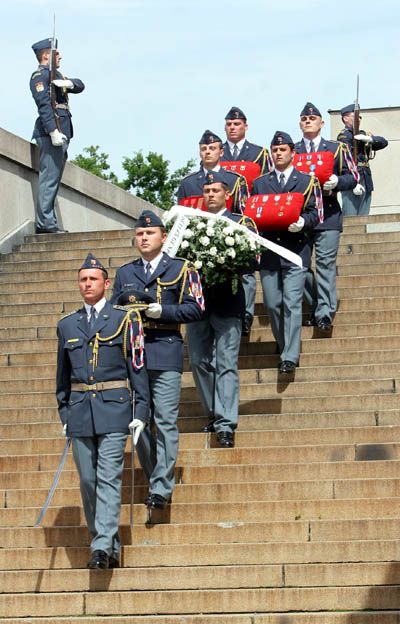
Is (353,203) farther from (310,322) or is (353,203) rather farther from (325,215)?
(310,322)

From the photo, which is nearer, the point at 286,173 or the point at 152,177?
the point at 286,173

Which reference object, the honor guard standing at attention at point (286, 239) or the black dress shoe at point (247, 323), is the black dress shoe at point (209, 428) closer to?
the honor guard standing at attention at point (286, 239)

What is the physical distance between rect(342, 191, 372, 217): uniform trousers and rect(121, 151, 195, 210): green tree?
20.7m

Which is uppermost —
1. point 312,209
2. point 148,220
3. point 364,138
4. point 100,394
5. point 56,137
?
point 364,138

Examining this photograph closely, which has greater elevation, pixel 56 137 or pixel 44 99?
pixel 44 99

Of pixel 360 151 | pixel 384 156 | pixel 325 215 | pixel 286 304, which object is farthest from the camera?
pixel 384 156

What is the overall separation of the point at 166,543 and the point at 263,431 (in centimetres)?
156

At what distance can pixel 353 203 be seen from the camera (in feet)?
70.8

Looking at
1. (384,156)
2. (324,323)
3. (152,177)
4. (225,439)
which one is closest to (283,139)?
(324,323)

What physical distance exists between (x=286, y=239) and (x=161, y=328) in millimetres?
2604

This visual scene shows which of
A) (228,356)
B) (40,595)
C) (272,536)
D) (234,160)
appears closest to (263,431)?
(228,356)

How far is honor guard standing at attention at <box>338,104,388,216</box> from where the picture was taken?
20.4m

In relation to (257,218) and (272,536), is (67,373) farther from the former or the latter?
(257,218)

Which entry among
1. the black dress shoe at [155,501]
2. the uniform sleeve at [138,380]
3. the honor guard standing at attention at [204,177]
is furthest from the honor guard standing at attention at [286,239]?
the uniform sleeve at [138,380]
